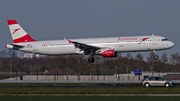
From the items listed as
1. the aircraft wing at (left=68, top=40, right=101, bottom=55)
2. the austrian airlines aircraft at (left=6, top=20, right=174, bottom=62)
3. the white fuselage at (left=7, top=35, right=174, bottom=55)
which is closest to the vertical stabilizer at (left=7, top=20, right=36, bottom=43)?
the austrian airlines aircraft at (left=6, top=20, right=174, bottom=62)

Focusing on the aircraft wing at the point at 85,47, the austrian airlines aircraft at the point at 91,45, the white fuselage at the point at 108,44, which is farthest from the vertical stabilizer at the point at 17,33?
the aircraft wing at the point at 85,47

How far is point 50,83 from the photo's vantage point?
59.2 m

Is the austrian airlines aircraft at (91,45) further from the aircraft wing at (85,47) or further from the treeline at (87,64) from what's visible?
the treeline at (87,64)

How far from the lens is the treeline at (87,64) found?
249 feet

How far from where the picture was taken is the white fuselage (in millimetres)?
62938

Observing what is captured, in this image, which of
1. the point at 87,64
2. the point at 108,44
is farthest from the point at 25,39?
the point at 87,64

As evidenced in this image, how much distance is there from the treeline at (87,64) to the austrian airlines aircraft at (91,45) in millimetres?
5885

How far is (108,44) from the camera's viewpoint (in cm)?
6469

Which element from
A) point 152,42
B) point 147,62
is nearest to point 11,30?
point 152,42

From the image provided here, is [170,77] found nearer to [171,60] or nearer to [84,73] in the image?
[84,73]

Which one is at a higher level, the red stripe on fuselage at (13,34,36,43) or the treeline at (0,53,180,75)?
the red stripe on fuselage at (13,34,36,43)

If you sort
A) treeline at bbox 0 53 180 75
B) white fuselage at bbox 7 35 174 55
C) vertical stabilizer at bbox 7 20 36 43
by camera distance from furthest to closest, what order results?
treeline at bbox 0 53 180 75 → vertical stabilizer at bbox 7 20 36 43 → white fuselage at bbox 7 35 174 55

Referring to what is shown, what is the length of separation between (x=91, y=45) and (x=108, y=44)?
2.38 meters

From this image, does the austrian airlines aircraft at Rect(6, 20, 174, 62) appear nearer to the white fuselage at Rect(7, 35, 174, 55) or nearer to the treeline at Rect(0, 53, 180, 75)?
the white fuselage at Rect(7, 35, 174, 55)
